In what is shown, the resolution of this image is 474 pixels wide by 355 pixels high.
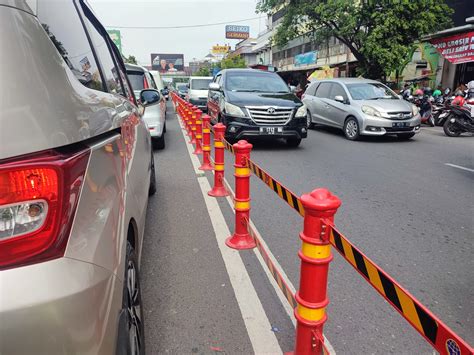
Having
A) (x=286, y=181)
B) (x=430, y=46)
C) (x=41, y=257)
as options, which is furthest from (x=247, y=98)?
(x=430, y=46)

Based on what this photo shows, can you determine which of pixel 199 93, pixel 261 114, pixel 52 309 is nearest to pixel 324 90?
pixel 261 114

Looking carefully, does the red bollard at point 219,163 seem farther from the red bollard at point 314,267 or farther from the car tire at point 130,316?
the red bollard at point 314,267

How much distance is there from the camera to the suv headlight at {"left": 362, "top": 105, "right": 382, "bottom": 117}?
381 inches

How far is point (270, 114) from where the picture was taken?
8.09 meters

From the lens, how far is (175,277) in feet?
10.1

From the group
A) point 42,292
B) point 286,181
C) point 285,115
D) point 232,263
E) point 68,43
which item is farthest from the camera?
point 285,115

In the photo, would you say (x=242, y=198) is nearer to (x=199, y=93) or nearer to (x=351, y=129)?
(x=351, y=129)

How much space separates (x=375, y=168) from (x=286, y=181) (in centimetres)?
201

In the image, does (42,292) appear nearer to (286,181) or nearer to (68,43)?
(68,43)

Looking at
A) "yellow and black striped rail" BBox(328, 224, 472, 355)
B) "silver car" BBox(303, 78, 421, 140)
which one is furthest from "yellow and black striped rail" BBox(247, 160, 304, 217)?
"silver car" BBox(303, 78, 421, 140)

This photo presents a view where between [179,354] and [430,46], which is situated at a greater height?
[430,46]

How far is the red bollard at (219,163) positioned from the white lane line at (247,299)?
0.84 m

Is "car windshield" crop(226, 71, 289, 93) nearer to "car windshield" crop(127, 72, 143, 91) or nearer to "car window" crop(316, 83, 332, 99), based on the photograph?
"car windshield" crop(127, 72, 143, 91)

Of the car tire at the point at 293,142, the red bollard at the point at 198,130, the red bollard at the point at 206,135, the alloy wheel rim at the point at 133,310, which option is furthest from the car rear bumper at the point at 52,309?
the car tire at the point at 293,142
